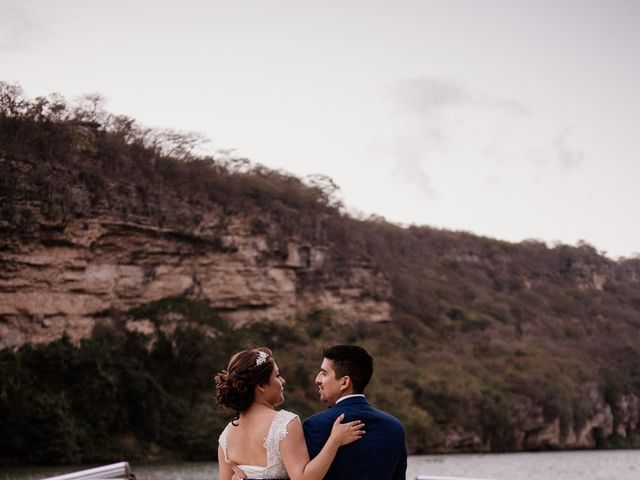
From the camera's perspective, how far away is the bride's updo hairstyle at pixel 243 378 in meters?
4.26

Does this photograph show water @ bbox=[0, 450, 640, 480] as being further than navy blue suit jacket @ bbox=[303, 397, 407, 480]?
Yes

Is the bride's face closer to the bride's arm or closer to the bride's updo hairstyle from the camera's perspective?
the bride's updo hairstyle

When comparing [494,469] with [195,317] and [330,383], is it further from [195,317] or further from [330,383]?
[330,383]

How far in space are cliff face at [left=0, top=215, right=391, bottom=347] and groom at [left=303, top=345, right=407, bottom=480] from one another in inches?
1743

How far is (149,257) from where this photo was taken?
5459 centimetres

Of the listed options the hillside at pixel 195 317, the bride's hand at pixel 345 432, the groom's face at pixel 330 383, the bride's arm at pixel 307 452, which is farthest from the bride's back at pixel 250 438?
the hillside at pixel 195 317

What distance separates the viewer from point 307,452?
4137mm

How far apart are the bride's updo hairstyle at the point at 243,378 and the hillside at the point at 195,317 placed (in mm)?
31148

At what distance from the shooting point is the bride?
13.5ft

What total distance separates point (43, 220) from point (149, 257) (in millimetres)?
7690

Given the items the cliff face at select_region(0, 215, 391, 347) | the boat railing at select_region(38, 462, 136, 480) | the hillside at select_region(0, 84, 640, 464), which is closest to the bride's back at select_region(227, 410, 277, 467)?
the boat railing at select_region(38, 462, 136, 480)

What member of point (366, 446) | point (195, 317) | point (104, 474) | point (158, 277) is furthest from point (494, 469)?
point (104, 474)

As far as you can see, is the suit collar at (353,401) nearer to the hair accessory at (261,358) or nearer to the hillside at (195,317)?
the hair accessory at (261,358)

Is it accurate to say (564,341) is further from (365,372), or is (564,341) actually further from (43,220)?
(365,372)
